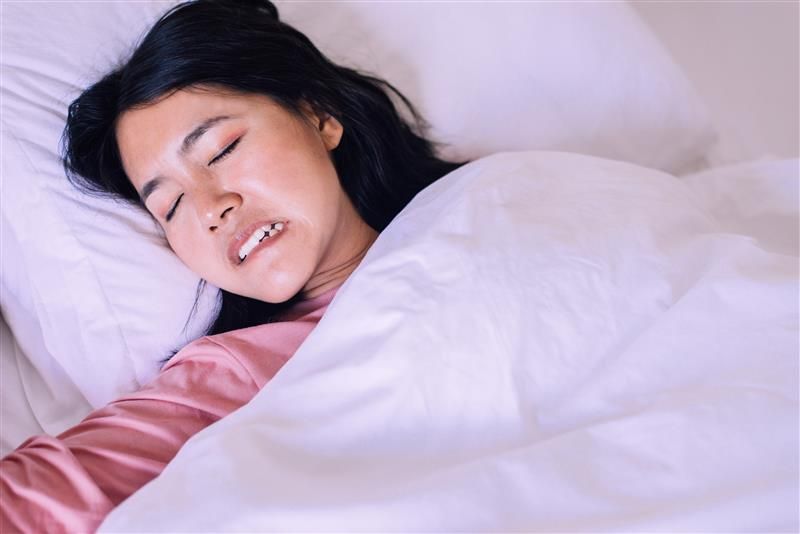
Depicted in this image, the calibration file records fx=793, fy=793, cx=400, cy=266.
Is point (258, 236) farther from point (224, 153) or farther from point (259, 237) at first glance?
point (224, 153)

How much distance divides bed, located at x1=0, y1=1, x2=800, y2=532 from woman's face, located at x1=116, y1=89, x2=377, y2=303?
107 mm

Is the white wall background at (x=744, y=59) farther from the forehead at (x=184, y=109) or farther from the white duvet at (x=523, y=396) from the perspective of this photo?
the forehead at (x=184, y=109)

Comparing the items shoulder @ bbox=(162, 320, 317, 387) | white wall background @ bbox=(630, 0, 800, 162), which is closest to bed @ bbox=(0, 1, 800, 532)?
shoulder @ bbox=(162, 320, 317, 387)

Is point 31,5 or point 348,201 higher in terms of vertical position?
point 31,5

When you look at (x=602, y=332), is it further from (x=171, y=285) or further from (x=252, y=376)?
(x=171, y=285)

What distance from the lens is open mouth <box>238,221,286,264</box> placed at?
101cm

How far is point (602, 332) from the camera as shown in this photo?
32.4 inches

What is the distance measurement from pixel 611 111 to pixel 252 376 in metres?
0.80

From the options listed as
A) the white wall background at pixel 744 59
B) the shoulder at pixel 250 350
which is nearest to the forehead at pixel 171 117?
the shoulder at pixel 250 350

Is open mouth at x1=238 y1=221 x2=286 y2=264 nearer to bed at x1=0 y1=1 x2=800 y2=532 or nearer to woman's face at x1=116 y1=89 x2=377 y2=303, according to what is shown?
woman's face at x1=116 y1=89 x2=377 y2=303

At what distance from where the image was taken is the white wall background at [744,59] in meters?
1.70

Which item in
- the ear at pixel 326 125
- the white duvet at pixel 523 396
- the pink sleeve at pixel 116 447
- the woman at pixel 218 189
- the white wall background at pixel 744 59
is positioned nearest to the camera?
the white duvet at pixel 523 396

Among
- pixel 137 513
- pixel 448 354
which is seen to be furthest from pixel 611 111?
pixel 137 513

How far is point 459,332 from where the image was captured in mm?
788
